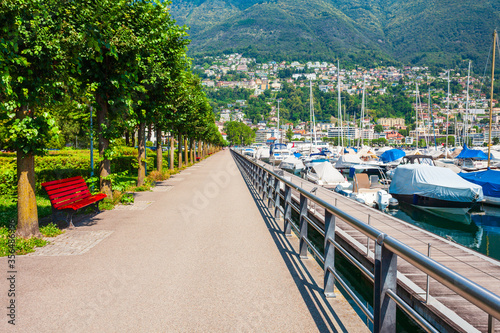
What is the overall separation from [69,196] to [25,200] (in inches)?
72.4

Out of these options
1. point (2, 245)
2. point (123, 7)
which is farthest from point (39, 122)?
point (123, 7)

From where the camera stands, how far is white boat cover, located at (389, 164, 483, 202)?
62.1 feet

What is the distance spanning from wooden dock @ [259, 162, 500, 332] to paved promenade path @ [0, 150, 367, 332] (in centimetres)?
150

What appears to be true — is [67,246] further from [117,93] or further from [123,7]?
[123,7]

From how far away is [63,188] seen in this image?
8430mm

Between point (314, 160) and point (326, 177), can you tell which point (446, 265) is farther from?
point (314, 160)

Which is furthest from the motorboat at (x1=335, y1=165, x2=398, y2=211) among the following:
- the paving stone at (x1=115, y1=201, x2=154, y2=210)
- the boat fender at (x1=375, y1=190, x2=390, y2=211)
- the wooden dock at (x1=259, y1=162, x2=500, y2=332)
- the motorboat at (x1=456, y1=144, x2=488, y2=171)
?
the motorboat at (x1=456, y1=144, x2=488, y2=171)

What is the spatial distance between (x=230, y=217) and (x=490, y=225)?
15.4m

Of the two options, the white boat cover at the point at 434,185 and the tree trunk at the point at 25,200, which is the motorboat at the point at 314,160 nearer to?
the white boat cover at the point at 434,185

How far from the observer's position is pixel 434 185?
19672mm

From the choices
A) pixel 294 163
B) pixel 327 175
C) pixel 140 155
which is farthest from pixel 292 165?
pixel 140 155

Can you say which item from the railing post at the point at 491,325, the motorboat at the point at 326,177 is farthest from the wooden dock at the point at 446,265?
the motorboat at the point at 326,177

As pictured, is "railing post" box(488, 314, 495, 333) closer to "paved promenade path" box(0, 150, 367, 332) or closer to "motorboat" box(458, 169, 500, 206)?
"paved promenade path" box(0, 150, 367, 332)

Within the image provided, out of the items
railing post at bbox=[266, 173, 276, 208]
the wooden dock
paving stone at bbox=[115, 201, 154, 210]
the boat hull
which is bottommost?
the boat hull
